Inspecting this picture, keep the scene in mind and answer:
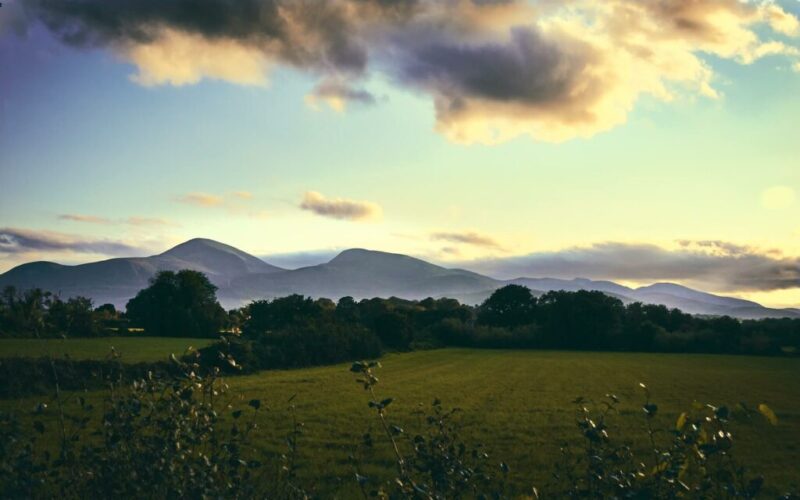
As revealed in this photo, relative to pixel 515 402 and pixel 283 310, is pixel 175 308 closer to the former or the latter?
pixel 283 310

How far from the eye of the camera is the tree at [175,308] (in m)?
80.6

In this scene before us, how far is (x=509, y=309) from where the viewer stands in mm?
104375

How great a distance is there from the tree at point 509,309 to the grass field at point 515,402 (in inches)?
1493

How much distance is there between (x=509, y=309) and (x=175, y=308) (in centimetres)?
5555

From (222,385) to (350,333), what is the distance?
2377 inches

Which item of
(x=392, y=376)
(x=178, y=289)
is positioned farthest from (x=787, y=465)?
(x=178, y=289)

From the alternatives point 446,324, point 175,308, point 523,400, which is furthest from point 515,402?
point 446,324

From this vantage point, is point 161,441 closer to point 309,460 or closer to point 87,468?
point 87,468

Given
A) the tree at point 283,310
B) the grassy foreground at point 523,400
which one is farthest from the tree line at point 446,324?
the grassy foreground at point 523,400

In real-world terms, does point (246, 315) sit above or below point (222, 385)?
above

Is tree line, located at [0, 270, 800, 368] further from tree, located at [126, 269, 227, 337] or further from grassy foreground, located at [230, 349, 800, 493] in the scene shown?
grassy foreground, located at [230, 349, 800, 493]

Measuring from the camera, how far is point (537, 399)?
32.2 meters

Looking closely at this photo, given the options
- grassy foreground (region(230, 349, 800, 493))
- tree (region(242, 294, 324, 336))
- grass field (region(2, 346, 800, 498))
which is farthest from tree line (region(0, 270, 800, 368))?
grassy foreground (region(230, 349, 800, 493))

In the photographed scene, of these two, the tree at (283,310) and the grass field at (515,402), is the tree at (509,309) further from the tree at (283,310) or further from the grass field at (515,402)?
the grass field at (515,402)
